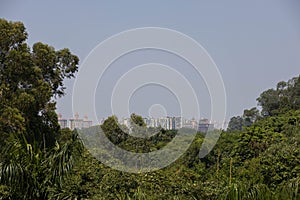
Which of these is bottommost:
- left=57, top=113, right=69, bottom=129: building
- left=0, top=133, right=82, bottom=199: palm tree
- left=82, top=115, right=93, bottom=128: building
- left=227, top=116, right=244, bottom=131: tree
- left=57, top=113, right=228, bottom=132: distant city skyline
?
left=0, top=133, right=82, bottom=199: palm tree

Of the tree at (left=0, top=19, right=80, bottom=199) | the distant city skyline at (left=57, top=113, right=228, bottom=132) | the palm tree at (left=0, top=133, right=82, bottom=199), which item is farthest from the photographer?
the tree at (left=0, top=19, right=80, bottom=199)

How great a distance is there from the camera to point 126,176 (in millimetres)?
6465

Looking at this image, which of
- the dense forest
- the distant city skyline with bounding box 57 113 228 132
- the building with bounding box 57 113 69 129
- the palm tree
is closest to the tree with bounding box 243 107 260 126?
the dense forest

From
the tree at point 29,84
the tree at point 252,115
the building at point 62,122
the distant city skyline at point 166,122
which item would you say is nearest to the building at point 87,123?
the distant city skyline at point 166,122

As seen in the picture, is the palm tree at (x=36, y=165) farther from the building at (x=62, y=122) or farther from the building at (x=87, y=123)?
the building at (x=62, y=122)

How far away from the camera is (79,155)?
187 inches

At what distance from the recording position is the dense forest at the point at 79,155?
14.8 ft

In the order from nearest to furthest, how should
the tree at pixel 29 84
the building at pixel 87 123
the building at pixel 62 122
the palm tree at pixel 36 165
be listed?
the palm tree at pixel 36 165 → the building at pixel 87 123 → the tree at pixel 29 84 → the building at pixel 62 122

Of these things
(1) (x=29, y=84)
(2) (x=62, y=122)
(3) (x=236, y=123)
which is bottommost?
(2) (x=62, y=122)

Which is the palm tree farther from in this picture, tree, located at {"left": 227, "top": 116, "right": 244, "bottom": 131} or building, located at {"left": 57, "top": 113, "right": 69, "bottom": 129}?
tree, located at {"left": 227, "top": 116, "right": 244, "bottom": 131}

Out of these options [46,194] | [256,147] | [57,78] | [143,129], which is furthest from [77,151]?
[256,147]

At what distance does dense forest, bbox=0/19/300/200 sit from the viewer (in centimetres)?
451

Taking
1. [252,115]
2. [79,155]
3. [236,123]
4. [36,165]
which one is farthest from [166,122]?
[252,115]

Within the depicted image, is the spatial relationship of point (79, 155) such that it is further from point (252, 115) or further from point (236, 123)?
point (252, 115)
